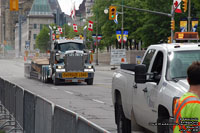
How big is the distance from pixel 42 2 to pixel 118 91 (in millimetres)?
186445

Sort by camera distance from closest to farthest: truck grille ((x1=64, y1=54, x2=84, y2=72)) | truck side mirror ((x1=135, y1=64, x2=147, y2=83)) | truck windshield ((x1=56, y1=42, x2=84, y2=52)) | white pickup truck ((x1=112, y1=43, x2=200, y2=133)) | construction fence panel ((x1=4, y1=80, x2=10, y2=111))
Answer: truck side mirror ((x1=135, y1=64, x2=147, y2=83))
white pickup truck ((x1=112, y1=43, x2=200, y2=133))
construction fence panel ((x1=4, y1=80, x2=10, y2=111))
truck grille ((x1=64, y1=54, x2=84, y2=72))
truck windshield ((x1=56, y1=42, x2=84, y2=52))

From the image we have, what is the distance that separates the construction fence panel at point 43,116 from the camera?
329 inches

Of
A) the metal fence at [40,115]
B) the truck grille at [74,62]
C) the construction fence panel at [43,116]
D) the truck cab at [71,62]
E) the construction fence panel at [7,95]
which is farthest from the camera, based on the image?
the truck cab at [71,62]

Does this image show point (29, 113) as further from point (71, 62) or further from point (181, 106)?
point (71, 62)

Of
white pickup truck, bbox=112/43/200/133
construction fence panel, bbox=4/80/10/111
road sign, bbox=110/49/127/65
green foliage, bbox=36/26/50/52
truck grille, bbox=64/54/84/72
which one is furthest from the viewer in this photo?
green foliage, bbox=36/26/50/52

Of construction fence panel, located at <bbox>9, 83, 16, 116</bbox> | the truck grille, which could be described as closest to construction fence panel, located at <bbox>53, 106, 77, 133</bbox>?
construction fence panel, located at <bbox>9, 83, 16, 116</bbox>

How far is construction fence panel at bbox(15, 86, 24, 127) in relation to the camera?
37.8 ft

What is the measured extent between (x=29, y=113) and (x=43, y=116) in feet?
5.32

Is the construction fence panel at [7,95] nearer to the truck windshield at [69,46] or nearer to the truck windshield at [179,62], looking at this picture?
the truck windshield at [179,62]

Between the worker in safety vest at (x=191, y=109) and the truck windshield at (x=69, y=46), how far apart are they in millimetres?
27595

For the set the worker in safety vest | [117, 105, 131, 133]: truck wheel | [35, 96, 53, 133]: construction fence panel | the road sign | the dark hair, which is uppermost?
the dark hair

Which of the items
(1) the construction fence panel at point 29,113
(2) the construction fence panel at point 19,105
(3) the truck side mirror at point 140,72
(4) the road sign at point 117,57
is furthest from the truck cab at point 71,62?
(4) the road sign at point 117,57

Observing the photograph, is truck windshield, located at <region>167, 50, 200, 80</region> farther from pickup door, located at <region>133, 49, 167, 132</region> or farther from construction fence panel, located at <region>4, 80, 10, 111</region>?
construction fence panel, located at <region>4, 80, 10, 111</region>

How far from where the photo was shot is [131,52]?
8594 centimetres
